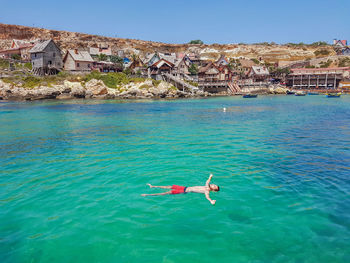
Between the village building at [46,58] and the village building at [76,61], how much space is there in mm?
2106

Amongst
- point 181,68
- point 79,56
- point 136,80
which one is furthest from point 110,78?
point 181,68

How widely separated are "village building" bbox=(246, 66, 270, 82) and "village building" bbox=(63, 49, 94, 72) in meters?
65.2

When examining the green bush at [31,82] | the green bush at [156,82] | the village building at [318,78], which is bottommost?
the green bush at [31,82]

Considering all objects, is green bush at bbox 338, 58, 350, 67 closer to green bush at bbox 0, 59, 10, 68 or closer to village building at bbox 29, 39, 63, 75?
village building at bbox 29, 39, 63, 75

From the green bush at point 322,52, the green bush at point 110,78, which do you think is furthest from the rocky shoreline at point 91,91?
the green bush at point 322,52

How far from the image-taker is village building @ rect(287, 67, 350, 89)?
9125cm

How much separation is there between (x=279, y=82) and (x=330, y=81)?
61.8 feet

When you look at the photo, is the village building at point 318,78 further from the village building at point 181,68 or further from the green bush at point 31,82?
the green bush at point 31,82

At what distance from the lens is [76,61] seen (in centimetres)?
7469

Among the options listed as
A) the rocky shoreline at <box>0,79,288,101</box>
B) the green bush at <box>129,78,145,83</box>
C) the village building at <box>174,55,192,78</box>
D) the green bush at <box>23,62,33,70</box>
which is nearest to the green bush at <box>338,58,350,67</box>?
the village building at <box>174,55,192,78</box>

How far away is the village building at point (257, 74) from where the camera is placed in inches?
3857

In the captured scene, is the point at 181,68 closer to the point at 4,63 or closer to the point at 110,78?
the point at 110,78

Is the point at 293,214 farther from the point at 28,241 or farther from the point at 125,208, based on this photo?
the point at 28,241

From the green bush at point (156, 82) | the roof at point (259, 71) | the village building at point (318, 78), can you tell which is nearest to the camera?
the green bush at point (156, 82)
